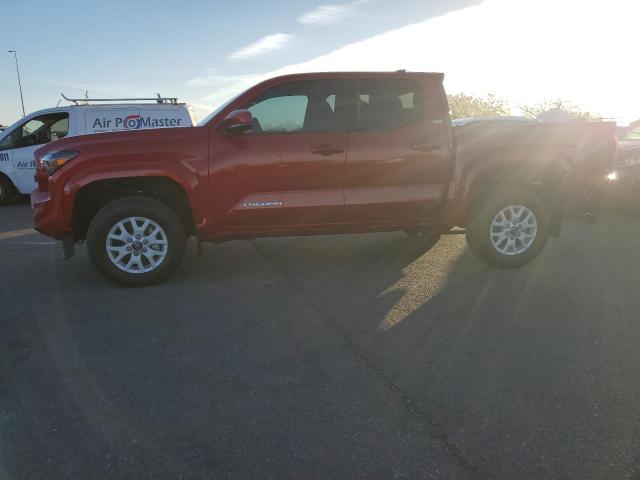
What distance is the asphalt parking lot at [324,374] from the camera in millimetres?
2264

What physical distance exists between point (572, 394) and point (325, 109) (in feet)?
10.4

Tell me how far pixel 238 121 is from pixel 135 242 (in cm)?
142

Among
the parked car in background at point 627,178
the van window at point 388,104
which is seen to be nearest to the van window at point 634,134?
the parked car in background at point 627,178

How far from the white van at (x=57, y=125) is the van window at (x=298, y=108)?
6524 millimetres

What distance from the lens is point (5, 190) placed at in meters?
10.7

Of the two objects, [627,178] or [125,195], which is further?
[627,178]

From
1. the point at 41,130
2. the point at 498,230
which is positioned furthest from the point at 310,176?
the point at 41,130

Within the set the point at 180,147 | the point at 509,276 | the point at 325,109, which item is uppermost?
the point at 325,109

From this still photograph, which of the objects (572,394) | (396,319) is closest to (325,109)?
(396,319)

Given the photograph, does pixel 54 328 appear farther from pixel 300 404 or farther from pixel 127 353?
pixel 300 404

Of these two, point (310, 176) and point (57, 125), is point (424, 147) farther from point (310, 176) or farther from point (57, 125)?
point (57, 125)

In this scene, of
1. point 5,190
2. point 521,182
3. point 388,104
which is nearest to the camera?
point 388,104

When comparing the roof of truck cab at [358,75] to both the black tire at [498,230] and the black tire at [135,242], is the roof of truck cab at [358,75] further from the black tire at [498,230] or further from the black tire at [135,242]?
the black tire at [135,242]

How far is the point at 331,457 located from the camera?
2.26 meters
